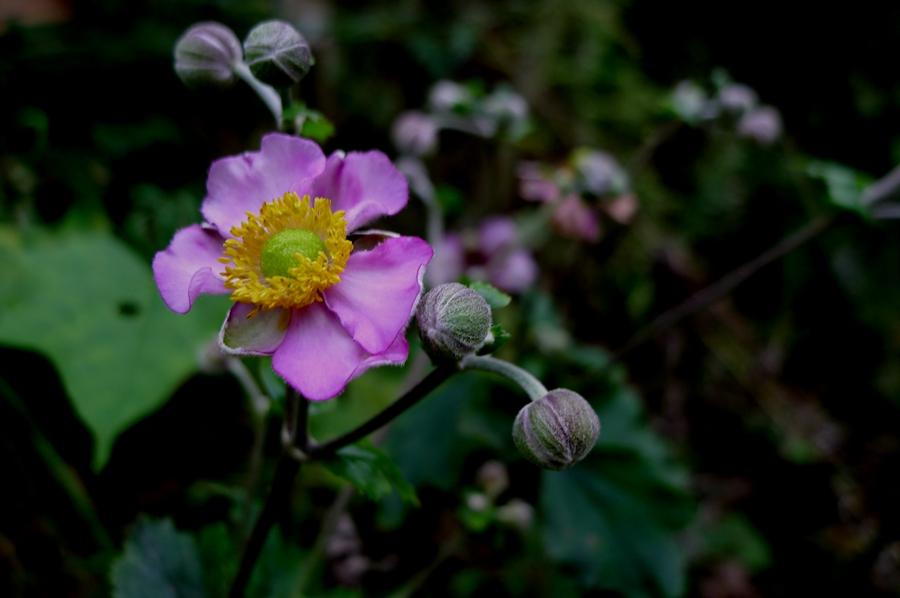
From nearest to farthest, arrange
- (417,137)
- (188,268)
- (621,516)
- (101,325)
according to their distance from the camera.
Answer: (188,268)
(101,325)
(621,516)
(417,137)

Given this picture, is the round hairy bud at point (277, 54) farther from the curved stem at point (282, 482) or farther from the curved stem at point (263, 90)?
the curved stem at point (282, 482)

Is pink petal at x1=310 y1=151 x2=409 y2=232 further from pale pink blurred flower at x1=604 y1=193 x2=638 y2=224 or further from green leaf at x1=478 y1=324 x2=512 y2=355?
pale pink blurred flower at x1=604 y1=193 x2=638 y2=224

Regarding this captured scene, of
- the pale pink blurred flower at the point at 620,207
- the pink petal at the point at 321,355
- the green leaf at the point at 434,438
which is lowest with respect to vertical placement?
the green leaf at the point at 434,438

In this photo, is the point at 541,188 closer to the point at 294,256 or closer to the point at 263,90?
the point at 263,90

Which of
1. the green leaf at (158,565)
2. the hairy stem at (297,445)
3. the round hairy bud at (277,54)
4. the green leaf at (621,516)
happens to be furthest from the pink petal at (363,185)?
the green leaf at (621,516)

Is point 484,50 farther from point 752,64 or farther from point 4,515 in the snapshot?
point 4,515

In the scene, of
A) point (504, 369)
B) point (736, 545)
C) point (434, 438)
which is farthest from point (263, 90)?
point (736, 545)

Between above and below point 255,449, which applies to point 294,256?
above
